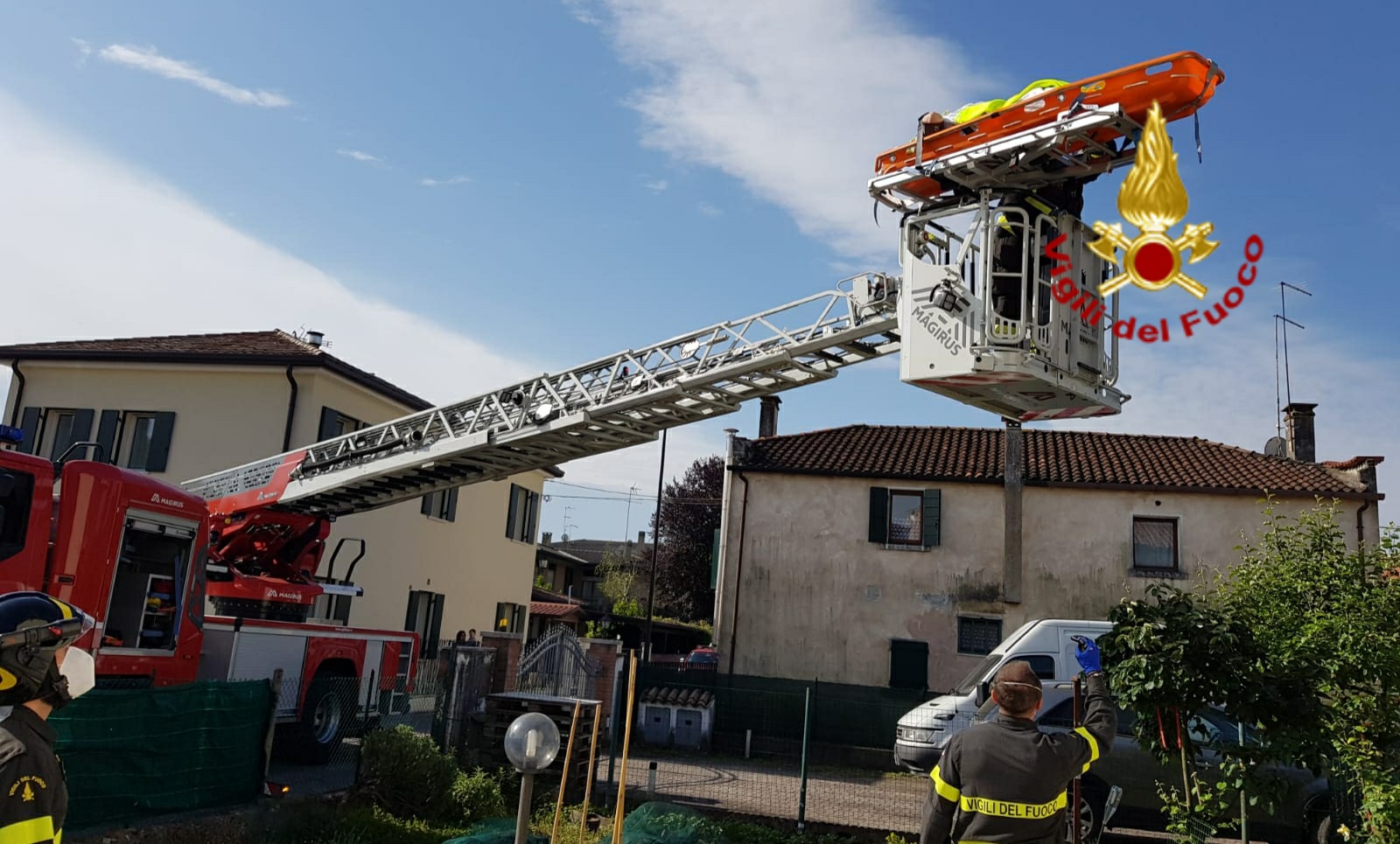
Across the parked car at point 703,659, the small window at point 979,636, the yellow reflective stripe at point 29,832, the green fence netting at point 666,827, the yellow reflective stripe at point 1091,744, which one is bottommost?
the green fence netting at point 666,827

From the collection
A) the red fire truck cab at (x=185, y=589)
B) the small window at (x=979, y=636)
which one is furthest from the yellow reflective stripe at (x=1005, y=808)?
the small window at (x=979, y=636)

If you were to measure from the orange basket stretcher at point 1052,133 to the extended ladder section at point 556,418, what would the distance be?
1.05 meters

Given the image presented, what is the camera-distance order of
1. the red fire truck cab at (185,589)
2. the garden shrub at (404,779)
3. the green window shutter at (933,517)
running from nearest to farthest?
the red fire truck cab at (185,589) < the garden shrub at (404,779) < the green window shutter at (933,517)

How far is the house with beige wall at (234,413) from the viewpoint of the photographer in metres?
20.6

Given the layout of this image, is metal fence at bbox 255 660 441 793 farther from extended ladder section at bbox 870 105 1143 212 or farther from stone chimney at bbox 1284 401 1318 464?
stone chimney at bbox 1284 401 1318 464

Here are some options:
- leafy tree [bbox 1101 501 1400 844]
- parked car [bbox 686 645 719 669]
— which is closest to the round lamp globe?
leafy tree [bbox 1101 501 1400 844]

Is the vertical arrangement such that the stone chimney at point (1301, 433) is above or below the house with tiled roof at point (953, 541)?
above

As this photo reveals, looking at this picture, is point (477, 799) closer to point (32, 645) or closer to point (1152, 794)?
point (1152, 794)

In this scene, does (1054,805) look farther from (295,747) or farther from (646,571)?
(646,571)

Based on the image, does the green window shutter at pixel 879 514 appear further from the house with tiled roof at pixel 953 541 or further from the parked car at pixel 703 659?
the parked car at pixel 703 659

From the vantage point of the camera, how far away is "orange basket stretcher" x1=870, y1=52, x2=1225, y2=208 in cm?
837

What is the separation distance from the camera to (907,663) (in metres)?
22.6

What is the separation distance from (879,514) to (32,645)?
21031 mm

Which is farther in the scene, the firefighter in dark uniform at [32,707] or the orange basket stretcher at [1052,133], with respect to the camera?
the orange basket stretcher at [1052,133]
